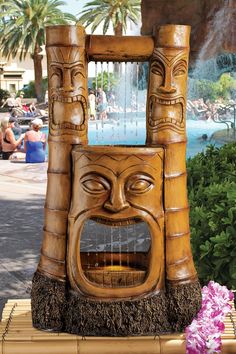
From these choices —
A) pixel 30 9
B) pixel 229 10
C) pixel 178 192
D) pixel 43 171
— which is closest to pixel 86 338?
pixel 178 192

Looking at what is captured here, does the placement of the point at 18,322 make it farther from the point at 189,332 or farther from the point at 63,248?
the point at 189,332

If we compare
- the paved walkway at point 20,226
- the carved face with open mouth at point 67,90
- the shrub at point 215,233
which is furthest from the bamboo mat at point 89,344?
the paved walkway at point 20,226

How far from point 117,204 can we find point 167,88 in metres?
0.64

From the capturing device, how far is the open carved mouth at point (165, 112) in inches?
127

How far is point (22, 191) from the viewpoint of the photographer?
9617 mm

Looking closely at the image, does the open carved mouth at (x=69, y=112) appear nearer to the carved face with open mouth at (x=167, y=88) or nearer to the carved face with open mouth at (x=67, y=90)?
the carved face with open mouth at (x=67, y=90)

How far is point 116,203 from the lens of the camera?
122 inches

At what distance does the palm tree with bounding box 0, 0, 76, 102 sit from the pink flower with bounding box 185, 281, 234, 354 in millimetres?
36212

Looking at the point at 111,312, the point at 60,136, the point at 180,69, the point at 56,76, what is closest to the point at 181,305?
the point at 111,312

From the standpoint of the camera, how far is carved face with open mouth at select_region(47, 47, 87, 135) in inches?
126

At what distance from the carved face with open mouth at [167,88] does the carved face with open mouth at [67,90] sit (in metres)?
0.35

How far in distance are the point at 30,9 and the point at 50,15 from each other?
4.83 feet

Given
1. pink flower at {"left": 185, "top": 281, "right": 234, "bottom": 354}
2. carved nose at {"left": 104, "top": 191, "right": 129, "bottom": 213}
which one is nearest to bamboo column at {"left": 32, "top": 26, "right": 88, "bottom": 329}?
carved nose at {"left": 104, "top": 191, "right": 129, "bottom": 213}

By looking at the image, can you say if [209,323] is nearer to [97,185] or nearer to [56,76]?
[97,185]
